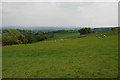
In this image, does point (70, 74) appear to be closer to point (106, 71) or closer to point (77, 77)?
point (77, 77)

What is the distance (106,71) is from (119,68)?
5.37 ft

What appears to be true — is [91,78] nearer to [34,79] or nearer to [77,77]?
[77,77]

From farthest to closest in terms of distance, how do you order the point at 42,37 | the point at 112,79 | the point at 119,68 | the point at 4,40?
the point at 42,37 → the point at 4,40 → the point at 119,68 → the point at 112,79

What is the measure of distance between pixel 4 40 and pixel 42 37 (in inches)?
1560

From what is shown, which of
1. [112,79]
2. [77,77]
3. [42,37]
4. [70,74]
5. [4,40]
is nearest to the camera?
[112,79]

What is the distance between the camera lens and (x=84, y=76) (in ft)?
28.3

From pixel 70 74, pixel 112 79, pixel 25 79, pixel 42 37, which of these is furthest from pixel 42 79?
pixel 42 37

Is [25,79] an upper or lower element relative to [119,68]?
lower

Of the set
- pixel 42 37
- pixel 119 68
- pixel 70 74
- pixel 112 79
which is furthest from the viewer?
pixel 42 37

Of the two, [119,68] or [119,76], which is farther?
[119,68]

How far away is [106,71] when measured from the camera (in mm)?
9375

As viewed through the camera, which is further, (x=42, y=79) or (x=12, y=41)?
(x=12, y=41)

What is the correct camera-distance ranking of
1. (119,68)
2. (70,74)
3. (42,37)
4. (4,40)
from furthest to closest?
(42,37), (4,40), (119,68), (70,74)

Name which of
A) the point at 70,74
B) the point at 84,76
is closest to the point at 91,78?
the point at 84,76
